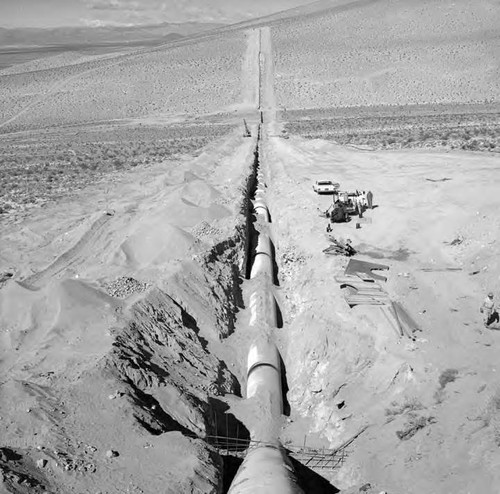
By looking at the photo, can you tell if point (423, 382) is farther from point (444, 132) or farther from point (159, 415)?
point (444, 132)

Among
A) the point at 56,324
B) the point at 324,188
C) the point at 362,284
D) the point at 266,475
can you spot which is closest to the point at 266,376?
the point at 266,475

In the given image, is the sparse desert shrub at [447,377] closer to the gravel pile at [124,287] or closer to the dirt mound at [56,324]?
the dirt mound at [56,324]

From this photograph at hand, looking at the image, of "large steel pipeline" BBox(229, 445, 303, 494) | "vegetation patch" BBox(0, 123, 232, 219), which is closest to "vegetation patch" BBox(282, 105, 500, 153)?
"vegetation patch" BBox(0, 123, 232, 219)

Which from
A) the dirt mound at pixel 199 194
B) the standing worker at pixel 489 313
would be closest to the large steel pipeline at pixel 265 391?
the dirt mound at pixel 199 194

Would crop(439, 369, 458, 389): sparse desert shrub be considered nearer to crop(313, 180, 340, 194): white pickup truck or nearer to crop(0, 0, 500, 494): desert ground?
crop(0, 0, 500, 494): desert ground

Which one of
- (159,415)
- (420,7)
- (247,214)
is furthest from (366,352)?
(420,7)

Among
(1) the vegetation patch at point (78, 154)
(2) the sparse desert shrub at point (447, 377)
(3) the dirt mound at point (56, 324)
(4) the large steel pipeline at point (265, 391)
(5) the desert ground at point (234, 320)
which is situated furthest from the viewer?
(1) the vegetation patch at point (78, 154)

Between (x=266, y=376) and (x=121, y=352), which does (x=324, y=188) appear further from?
(x=121, y=352)
